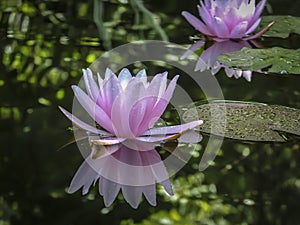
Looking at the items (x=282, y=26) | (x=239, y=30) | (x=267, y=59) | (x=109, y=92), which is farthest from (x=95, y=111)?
(x=282, y=26)

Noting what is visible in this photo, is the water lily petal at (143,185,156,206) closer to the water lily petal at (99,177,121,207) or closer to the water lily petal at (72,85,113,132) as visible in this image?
the water lily petal at (99,177,121,207)

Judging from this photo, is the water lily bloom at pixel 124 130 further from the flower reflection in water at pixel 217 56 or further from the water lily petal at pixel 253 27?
the water lily petal at pixel 253 27

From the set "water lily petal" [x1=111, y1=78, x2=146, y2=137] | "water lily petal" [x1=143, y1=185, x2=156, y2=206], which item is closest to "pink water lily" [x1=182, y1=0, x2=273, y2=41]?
"water lily petal" [x1=111, y1=78, x2=146, y2=137]

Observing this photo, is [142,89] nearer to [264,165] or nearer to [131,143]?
[131,143]

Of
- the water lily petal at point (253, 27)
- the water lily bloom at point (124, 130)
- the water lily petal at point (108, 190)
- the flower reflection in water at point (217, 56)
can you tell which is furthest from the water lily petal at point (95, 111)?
the water lily petal at point (253, 27)

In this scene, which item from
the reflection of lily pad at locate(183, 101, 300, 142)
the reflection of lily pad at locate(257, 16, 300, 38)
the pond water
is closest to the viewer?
the pond water

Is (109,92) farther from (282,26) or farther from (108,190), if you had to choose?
(282,26)

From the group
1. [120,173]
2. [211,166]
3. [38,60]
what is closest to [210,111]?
[211,166]
